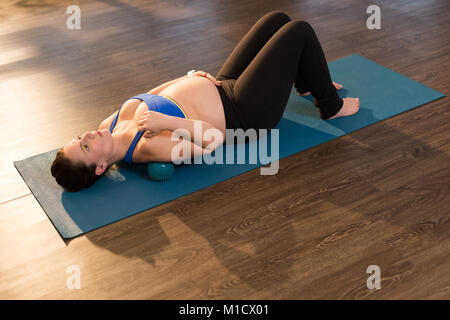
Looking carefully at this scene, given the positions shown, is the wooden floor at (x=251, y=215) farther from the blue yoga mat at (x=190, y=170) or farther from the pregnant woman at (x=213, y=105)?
the pregnant woman at (x=213, y=105)

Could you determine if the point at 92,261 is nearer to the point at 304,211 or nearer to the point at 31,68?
the point at 304,211

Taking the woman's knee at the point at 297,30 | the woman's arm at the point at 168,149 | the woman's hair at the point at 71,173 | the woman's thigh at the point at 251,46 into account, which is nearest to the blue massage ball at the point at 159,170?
the woman's arm at the point at 168,149

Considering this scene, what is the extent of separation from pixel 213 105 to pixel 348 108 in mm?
737

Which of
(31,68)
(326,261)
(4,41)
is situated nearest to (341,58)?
(326,261)

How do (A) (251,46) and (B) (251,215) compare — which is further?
(A) (251,46)

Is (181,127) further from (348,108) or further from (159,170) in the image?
(348,108)

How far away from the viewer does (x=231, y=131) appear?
7.30ft

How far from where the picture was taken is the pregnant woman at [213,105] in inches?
77.8

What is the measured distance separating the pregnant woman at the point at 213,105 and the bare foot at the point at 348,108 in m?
0.05

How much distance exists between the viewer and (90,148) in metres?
1.94

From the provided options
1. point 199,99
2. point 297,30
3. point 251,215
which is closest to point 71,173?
point 199,99

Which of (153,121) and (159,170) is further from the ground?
(153,121)

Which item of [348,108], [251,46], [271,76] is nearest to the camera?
[271,76]

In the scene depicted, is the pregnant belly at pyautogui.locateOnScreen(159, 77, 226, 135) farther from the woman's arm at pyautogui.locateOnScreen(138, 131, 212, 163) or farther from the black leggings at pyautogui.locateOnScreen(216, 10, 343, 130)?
the woman's arm at pyautogui.locateOnScreen(138, 131, 212, 163)
